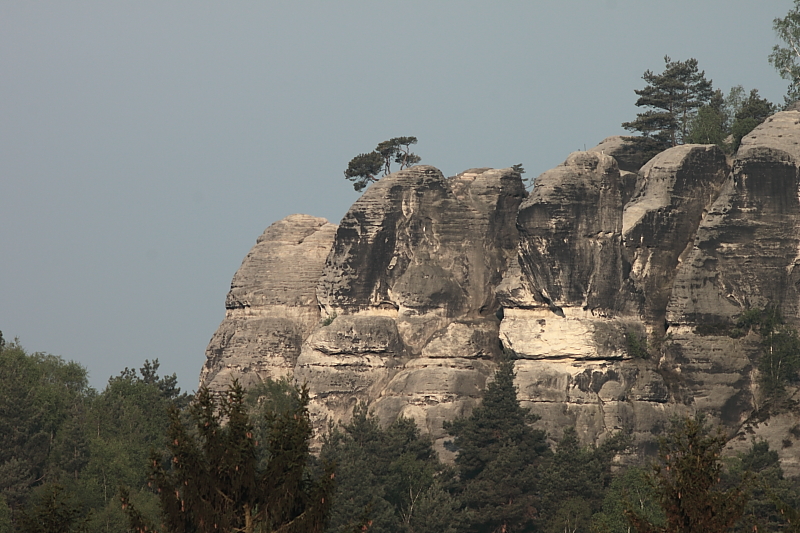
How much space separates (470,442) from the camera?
56531mm

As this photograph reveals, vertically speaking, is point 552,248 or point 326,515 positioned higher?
point 552,248

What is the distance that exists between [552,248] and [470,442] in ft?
31.2

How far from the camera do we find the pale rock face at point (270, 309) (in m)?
68.9

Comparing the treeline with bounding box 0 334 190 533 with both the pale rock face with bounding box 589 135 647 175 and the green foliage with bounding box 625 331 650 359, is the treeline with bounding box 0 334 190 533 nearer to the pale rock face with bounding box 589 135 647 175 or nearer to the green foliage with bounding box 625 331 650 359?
the green foliage with bounding box 625 331 650 359

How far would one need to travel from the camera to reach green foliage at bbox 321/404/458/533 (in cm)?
5166

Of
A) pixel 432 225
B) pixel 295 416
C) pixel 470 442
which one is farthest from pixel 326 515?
pixel 432 225

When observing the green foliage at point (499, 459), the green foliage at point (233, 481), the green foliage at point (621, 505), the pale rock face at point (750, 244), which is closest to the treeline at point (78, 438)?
the green foliage at point (499, 459)

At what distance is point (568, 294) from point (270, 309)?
15475 mm

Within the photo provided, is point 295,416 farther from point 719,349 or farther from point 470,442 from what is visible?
point 719,349

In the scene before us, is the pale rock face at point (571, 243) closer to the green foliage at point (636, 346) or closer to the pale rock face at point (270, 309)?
the green foliage at point (636, 346)

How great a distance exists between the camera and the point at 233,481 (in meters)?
22.7

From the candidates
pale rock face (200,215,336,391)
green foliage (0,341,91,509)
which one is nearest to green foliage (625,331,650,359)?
pale rock face (200,215,336,391)

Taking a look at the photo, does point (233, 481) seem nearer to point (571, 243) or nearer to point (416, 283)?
point (571, 243)

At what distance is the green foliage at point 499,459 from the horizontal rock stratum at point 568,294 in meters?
2.53
